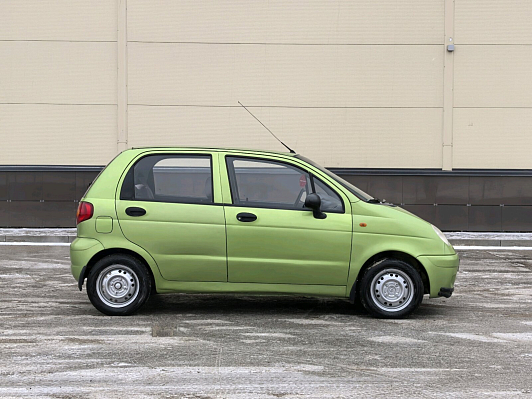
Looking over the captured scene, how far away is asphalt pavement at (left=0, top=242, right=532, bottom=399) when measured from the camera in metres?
5.18

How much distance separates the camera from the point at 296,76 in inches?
717

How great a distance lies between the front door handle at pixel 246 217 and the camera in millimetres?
7457

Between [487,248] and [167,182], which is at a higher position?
[167,182]

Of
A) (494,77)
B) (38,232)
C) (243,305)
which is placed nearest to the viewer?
(243,305)

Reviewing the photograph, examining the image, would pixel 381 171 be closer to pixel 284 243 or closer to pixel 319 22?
pixel 319 22

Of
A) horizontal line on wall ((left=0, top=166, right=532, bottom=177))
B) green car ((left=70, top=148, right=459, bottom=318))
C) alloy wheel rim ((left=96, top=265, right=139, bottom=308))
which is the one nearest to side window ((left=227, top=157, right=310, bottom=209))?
green car ((left=70, top=148, right=459, bottom=318))

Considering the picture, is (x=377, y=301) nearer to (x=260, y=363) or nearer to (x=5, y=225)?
(x=260, y=363)

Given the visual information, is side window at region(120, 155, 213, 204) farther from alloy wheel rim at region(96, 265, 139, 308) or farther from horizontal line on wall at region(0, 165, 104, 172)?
horizontal line on wall at region(0, 165, 104, 172)

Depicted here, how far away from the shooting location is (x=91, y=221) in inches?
297

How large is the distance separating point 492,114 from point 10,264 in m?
11.4

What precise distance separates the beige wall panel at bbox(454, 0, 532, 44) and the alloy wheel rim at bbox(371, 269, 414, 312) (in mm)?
11976

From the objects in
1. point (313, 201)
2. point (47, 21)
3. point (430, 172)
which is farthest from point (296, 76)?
point (313, 201)

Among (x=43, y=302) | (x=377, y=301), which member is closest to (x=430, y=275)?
(x=377, y=301)

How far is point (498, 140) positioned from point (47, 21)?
10.8 meters
